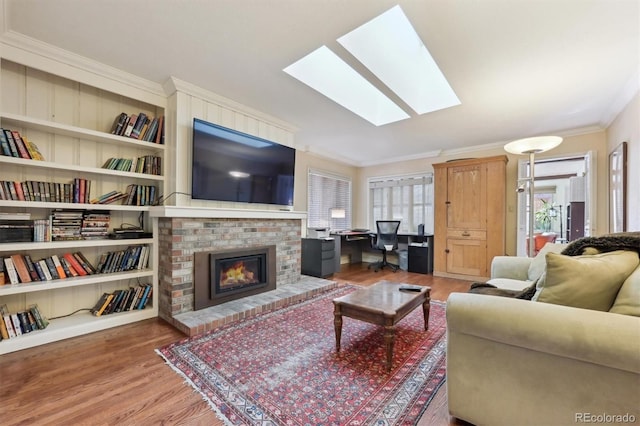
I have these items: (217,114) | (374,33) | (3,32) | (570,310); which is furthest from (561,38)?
(3,32)

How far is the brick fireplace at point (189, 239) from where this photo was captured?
8.47 ft

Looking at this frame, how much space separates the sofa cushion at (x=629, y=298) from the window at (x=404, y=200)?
4.38m

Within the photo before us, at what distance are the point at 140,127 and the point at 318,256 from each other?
2.93 meters

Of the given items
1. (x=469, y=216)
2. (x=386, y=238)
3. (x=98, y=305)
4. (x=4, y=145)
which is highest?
(x=4, y=145)

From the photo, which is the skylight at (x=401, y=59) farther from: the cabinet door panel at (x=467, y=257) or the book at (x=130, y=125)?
the cabinet door panel at (x=467, y=257)

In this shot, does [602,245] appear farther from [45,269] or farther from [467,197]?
[45,269]

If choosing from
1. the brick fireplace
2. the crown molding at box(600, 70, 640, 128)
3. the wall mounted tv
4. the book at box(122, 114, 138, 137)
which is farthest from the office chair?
the book at box(122, 114, 138, 137)

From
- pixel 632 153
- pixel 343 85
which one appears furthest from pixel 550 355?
pixel 632 153

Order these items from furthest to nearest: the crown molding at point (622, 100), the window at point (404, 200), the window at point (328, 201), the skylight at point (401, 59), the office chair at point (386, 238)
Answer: the window at point (404, 200) < the window at point (328, 201) < the office chair at point (386, 238) < the crown molding at point (622, 100) < the skylight at point (401, 59)

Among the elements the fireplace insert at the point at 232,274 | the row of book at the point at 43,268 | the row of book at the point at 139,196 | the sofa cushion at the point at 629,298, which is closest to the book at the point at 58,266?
the row of book at the point at 43,268

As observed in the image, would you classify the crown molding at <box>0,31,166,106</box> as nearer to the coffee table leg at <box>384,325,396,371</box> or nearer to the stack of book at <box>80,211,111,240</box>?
the stack of book at <box>80,211,111,240</box>

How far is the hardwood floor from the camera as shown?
1.38 m

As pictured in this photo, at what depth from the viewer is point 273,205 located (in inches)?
144

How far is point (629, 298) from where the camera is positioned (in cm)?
108
